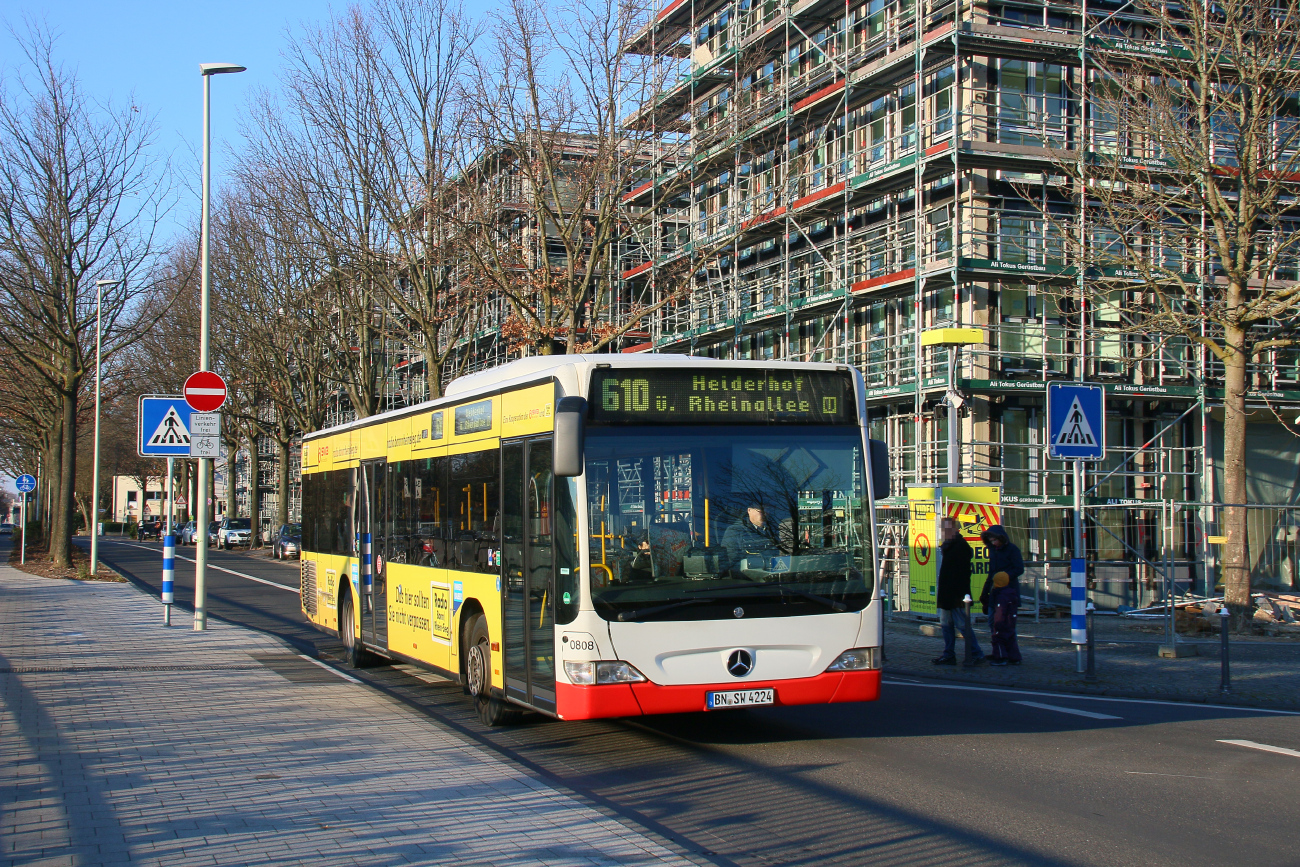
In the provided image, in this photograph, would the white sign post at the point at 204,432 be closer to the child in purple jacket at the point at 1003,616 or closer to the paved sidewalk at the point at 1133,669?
the paved sidewalk at the point at 1133,669

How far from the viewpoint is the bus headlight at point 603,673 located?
8.18 m

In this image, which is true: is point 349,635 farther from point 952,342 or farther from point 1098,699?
point 952,342

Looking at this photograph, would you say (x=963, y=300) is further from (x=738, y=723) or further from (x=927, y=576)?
(x=738, y=723)

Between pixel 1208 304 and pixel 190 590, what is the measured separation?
941 inches

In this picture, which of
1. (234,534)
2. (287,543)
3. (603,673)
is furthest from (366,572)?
(234,534)

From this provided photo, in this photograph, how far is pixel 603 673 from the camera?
820 cm

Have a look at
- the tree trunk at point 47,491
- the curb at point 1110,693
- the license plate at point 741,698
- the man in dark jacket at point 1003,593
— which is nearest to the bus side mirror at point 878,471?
the license plate at point 741,698

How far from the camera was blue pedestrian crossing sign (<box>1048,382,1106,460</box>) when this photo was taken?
44.1 feet

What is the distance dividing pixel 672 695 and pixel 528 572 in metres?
1.44

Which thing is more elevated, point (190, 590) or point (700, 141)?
point (700, 141)

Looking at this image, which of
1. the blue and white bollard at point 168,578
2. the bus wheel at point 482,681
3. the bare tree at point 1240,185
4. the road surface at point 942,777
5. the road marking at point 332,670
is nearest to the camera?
the road surface at point 942,777

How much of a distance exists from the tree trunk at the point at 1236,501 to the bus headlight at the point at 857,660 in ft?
35.7

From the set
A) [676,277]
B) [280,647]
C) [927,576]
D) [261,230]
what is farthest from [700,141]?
[261,230]

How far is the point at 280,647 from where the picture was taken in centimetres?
1605
